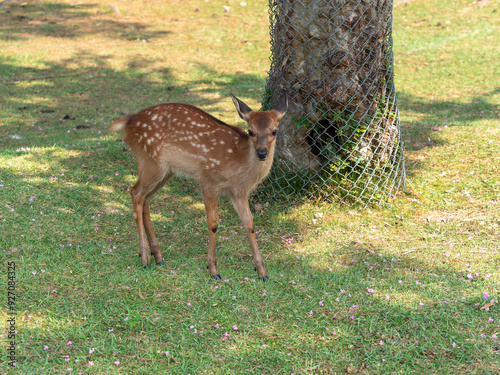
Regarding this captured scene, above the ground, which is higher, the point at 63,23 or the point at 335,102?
the point at 335,102

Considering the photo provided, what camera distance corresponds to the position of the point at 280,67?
670cm

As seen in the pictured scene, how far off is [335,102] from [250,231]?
218cm

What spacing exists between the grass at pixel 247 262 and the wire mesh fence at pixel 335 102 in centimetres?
36

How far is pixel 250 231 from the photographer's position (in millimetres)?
5426

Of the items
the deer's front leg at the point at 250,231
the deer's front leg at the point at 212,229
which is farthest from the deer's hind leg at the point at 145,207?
the deer's front leg at the point at 250,231

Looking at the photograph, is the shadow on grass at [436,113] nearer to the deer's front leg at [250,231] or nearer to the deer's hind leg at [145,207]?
the deer's front leg at [250,231]

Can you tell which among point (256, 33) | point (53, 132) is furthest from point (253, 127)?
point (256, 33)

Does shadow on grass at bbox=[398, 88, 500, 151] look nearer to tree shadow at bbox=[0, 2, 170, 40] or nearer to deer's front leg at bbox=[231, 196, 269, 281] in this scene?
deer's front leg at bbox=[231, 196, 269, 281]

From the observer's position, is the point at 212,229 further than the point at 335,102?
No

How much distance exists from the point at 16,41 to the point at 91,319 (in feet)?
41.4

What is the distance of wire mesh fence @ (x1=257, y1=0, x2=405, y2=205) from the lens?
6.33 meters

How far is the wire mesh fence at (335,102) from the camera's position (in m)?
6.33

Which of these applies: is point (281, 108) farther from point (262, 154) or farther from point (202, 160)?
point (202, 160)

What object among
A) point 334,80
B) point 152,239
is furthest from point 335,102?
point 152,239
